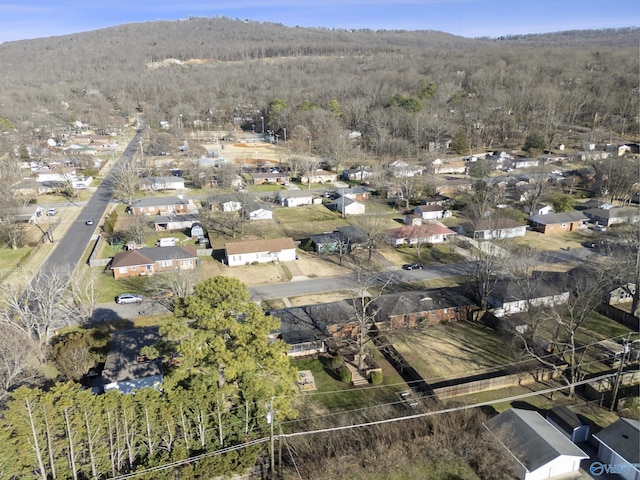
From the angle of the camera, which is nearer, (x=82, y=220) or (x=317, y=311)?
(x=317, y=311)

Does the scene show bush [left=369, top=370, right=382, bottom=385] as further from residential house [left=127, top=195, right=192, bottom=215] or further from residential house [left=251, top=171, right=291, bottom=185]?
residential house [left=251, top=171, right=291, bottom=185]

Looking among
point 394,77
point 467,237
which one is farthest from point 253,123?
point 467,237

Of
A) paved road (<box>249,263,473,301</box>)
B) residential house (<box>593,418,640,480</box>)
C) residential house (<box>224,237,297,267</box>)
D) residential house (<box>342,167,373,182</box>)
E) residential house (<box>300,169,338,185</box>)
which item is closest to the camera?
residential house (<box>593,418,640,480</box>)

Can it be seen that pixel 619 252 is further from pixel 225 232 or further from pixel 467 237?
pixel 225 232

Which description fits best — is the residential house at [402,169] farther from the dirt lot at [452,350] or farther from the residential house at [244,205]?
the dirt lot at [452,350]

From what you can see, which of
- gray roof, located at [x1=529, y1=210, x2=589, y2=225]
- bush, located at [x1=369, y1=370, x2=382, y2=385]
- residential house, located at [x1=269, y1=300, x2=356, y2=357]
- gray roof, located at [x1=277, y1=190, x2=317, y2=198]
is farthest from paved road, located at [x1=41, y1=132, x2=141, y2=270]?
gray roof, located at [x1=529, y1=210, x2=589, y2=225]
